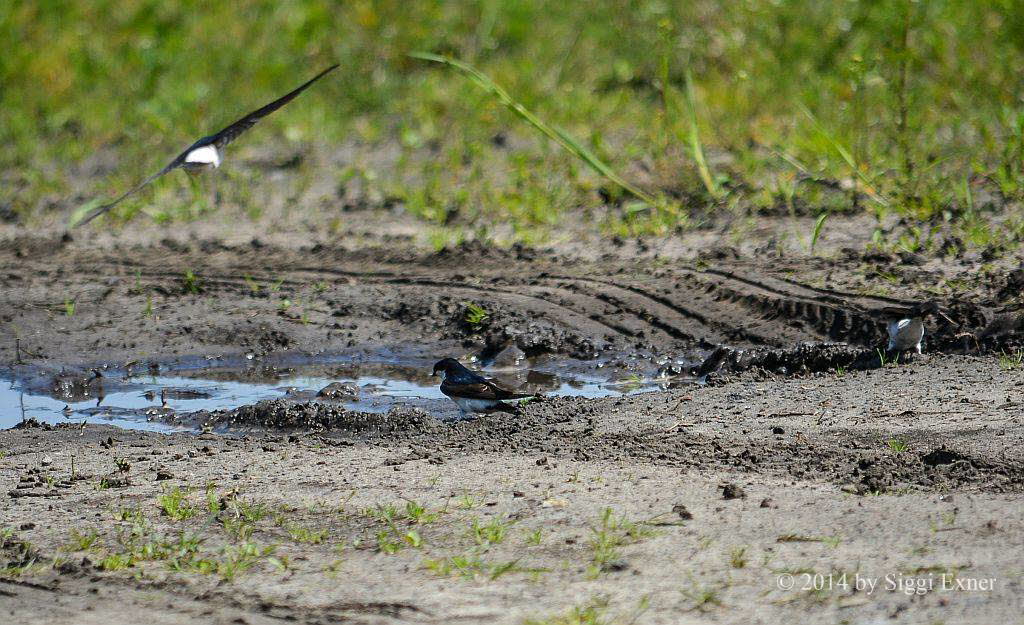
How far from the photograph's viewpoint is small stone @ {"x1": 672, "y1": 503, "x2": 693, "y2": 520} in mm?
3801

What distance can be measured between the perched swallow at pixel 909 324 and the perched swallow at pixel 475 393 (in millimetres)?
1620

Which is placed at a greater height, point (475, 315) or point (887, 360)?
point (475, 315)

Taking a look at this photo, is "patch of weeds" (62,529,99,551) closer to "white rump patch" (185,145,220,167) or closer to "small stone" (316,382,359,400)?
"small stone" (316,382,359,400)

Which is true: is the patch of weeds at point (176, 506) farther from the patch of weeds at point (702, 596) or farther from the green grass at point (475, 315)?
the green grass at point (475, 315)

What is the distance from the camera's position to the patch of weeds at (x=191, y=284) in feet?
23.5

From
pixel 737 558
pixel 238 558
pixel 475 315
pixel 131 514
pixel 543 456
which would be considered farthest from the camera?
pixel 475 315

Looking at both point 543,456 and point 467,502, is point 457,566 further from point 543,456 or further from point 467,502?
point 543,456

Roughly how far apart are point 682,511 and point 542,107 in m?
6.55

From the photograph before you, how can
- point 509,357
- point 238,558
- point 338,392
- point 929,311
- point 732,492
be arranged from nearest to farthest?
point 238,558
point 732,492
point 338,392
point 929,311
point 509,357

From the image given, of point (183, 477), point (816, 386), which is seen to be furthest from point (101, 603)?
point (816, 386)

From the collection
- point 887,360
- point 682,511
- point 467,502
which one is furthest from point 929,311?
point 467,502

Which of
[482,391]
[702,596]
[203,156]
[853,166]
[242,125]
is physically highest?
[242,125]

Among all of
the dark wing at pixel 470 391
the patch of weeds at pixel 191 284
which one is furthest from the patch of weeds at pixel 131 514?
the patch of weeds at pixel 191 284

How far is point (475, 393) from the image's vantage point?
17.1 feet
